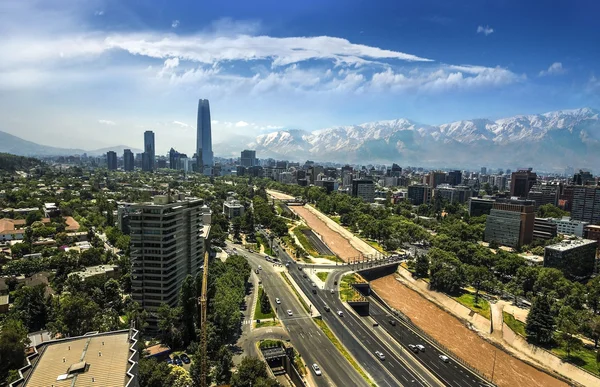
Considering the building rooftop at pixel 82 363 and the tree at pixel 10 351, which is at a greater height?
the building rooftop at pixel 82 363

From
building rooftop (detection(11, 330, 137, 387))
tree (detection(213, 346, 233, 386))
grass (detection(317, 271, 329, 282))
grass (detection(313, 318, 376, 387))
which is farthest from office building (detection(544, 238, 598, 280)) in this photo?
building rooftop (detection(11, 330, 137, 387))

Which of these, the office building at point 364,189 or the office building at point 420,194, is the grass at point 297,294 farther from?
the office building at point 420,194

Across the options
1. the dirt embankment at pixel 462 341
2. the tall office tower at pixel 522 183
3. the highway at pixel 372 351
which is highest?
the tall office tower at pixel 522 183

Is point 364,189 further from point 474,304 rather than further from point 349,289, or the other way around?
point 349,289

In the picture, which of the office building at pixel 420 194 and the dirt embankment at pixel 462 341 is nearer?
the dirt embankment at pixel 462 341

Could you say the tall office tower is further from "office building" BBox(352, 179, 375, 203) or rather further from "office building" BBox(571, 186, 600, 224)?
"office building" BBox(352, 179, 375, 203)

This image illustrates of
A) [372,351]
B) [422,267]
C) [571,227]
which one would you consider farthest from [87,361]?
[571,227]

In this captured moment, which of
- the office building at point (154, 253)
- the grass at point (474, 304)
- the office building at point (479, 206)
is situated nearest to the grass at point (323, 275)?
the grass at point (474, 304)
